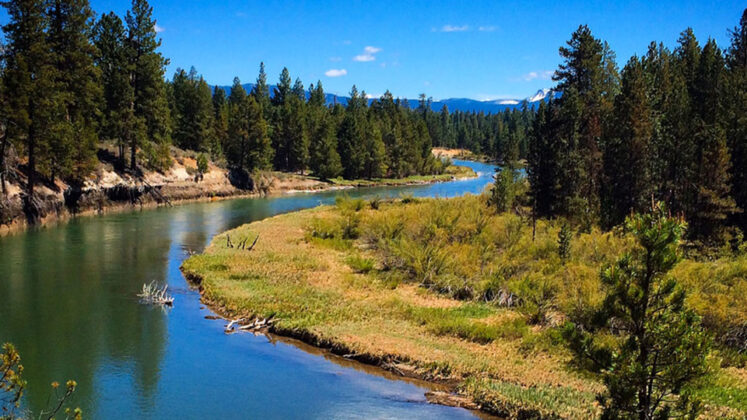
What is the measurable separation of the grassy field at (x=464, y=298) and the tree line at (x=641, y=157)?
434 centimetres

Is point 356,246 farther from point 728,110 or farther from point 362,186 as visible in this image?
point 362,186

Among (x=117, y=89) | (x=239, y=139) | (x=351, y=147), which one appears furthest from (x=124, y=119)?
(x=351, y=147)

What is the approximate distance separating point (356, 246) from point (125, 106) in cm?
3404

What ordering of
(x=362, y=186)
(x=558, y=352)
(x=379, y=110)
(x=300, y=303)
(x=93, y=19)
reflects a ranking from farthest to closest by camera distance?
(x=379, y=110), (x=362, y=186), (x=93, y=19), (x=300, y=303), (x=558, y=352)

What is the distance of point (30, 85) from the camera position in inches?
1553

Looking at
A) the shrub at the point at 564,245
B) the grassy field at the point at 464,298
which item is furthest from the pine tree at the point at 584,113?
the shrub at the point at 564,245

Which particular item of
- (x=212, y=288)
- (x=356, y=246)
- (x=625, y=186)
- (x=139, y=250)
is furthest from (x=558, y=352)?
(x=139, y=250)

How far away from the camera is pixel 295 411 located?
45.5ft

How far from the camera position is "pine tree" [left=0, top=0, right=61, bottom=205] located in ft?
128

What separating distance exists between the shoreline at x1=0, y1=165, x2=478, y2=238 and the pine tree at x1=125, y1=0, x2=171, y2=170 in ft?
13.0

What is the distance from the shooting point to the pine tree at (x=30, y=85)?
39.1 metres

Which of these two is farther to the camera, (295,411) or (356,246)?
(356,246)

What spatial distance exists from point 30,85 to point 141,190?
17.5 m

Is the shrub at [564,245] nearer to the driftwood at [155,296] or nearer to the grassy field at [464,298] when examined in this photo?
the grassy field at [464,298]
